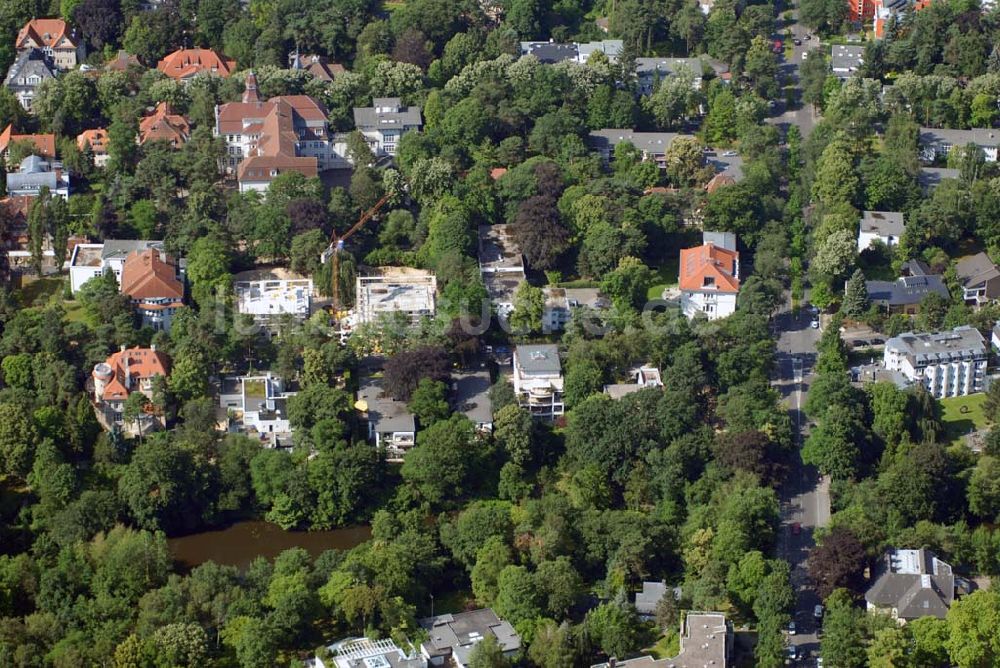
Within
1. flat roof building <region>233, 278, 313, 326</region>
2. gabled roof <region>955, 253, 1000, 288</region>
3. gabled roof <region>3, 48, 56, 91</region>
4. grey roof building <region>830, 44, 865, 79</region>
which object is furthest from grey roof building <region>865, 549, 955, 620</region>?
gabled roof <region>3, 48, 56, 91</region>

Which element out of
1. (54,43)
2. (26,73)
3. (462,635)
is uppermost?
(54,43)

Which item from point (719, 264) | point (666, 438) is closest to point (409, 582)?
point (666, 438)

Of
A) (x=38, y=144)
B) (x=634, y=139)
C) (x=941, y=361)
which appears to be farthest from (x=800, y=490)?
(x=38, y=144)

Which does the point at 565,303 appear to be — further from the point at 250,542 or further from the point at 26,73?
the point at 26,73

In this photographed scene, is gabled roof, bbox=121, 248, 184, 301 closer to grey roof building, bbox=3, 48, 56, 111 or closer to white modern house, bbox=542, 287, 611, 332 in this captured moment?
white modern house, bbox=542, 287, 611, 332

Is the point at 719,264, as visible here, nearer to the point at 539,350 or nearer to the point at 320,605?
the point at 539,350

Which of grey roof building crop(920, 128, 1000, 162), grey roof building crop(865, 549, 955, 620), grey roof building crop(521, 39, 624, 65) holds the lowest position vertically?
grey roof building crop(865, 549, 955, 620)
